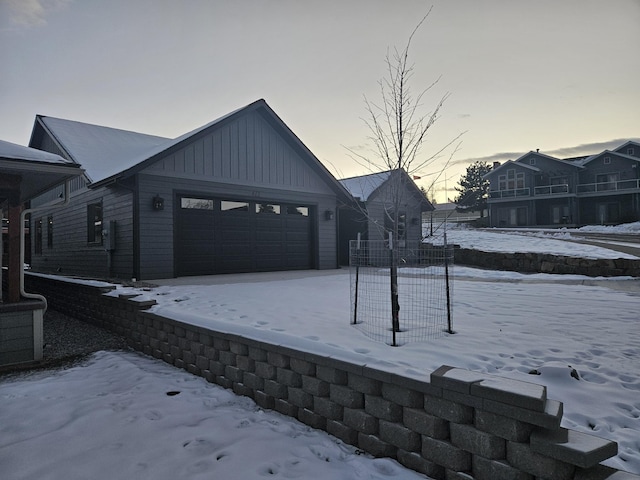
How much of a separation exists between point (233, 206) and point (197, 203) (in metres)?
0.98

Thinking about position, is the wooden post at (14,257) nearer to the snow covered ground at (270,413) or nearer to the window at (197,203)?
the snow covered ground at (270,413)

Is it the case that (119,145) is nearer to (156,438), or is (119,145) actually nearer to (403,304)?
(403,304)

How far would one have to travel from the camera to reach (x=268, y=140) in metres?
10.6

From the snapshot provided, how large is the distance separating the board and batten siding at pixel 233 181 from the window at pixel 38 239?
9129 mm

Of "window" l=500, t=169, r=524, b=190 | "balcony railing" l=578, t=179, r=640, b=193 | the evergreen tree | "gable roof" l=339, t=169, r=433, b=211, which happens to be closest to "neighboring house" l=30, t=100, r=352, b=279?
"gable roof" l=339, t=169, r=433, b=211

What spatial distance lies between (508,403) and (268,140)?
976 cm

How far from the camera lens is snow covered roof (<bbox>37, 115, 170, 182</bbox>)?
33.0 ft

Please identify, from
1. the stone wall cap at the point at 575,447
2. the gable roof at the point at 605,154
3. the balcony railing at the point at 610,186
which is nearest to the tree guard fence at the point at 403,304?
the stone wall cap at the point at 575,447

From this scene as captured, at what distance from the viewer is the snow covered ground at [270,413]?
242 cm

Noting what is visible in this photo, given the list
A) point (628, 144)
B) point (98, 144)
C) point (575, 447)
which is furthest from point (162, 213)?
point (628, 144)

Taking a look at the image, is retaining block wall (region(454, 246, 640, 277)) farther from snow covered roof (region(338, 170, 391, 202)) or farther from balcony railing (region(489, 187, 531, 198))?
balcony railing (region(489, 187, 531, 198))

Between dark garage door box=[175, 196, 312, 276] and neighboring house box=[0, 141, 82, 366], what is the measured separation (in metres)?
3.67

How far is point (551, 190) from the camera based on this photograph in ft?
78.6

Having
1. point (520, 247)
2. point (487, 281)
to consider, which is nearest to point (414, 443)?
point (487, 281)
